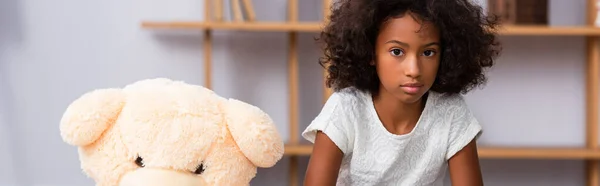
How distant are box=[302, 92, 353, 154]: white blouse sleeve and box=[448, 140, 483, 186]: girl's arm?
0.57 feet

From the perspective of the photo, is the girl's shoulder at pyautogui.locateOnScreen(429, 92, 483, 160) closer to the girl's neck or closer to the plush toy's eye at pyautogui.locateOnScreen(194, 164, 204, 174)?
the girl's neck

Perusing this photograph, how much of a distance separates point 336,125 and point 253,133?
0.16m

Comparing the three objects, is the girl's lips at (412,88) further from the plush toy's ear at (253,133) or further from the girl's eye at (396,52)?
the plush toy's ear at (253,133)

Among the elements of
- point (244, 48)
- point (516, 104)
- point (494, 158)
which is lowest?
point (494, 158)

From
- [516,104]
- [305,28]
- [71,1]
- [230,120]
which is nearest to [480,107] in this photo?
[516,104]

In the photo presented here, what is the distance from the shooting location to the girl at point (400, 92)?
4.32 ft

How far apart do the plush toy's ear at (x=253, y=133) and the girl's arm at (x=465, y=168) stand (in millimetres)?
304

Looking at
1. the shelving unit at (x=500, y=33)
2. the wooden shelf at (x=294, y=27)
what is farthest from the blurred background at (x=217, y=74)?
the wooden shelf at (x=294, y=27)

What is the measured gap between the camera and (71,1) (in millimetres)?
2514

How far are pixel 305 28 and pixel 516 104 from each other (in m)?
0.67

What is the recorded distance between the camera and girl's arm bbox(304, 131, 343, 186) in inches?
53.6

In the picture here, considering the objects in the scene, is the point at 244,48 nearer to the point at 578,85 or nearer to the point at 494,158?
the point at 494,158

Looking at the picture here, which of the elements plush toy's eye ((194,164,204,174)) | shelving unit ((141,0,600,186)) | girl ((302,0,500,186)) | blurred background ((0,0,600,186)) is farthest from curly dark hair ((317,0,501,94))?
blurred background ((0,0,600,186))

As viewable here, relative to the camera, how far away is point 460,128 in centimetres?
146
